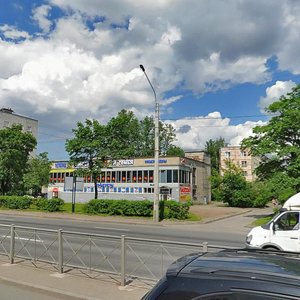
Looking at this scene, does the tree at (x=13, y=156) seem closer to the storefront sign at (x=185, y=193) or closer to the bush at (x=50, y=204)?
the bush at (x=50, y=204)

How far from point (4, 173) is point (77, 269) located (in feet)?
142

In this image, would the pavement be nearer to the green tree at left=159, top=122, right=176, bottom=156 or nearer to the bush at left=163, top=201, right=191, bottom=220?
the bush at left=163, top=201, right=191, bottom=220

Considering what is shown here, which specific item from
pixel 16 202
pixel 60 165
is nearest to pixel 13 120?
pixel 60 165

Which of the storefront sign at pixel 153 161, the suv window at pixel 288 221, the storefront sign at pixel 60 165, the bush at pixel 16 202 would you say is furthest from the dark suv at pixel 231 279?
the storefront sign at pixel 60 165

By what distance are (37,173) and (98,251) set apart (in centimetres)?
5326

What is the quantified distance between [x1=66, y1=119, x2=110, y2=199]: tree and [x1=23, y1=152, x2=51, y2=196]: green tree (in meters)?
21.4

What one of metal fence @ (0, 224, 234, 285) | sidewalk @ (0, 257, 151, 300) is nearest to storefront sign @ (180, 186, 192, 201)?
metal fence @ (0, 224, 234, 285)

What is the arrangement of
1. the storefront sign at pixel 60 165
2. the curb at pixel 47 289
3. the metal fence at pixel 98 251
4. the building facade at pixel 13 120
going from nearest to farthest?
1. the curb at pixel 47 289
2. the metal fence at pixel 98 251
3. the storefront sign at pixel 60 165
4. the building facade at pixel 13 120

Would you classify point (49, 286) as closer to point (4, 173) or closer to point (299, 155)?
point (299, 155)

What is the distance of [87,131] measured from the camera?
3575cm

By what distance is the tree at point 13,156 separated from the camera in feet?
161

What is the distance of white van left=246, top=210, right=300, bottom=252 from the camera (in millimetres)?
10891

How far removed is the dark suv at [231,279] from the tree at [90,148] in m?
33.0

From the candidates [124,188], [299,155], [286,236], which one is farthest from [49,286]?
[124,188]
